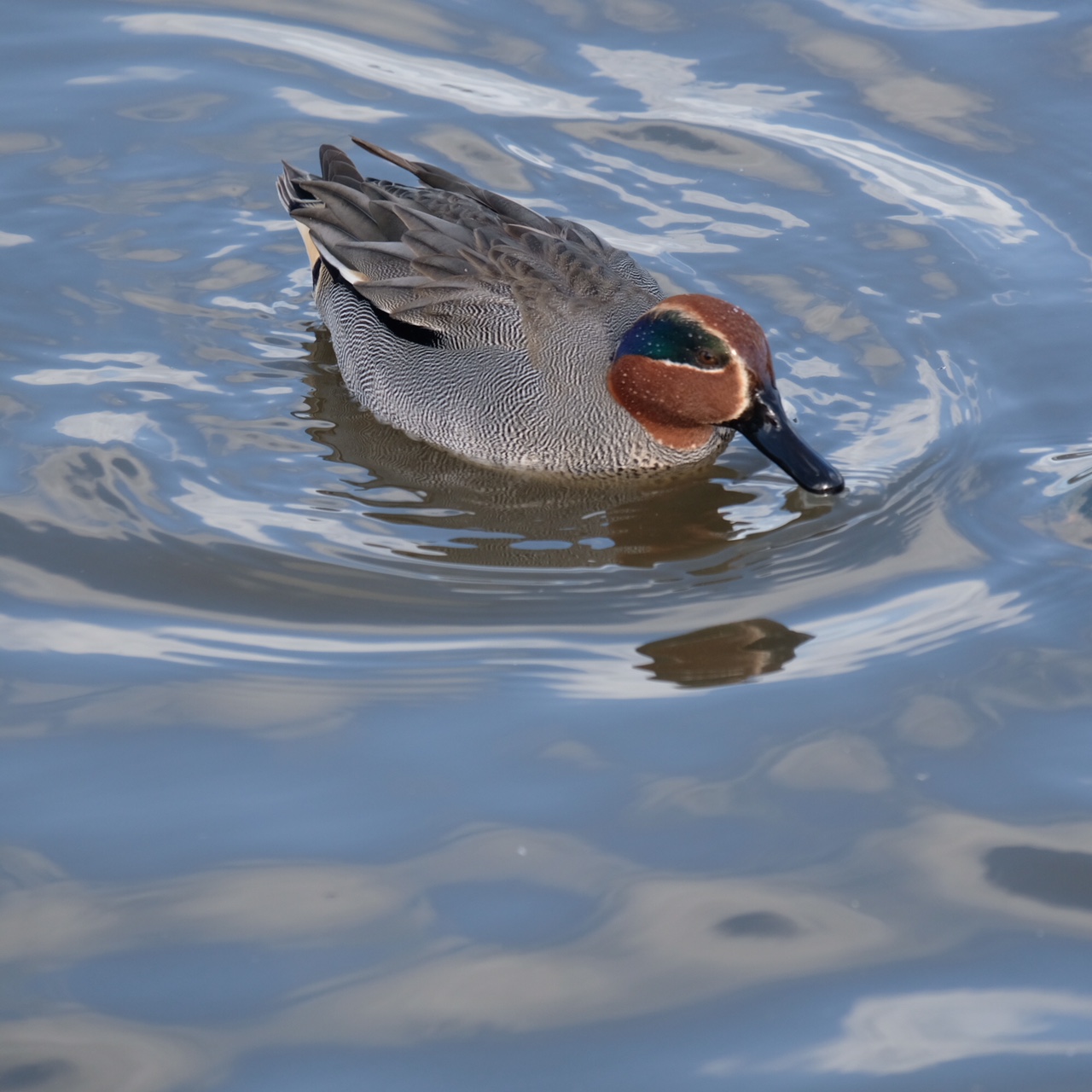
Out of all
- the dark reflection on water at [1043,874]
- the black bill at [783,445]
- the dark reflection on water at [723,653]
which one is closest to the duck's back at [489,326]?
the black bill at [783,445]

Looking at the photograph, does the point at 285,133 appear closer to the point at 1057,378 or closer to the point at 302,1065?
the point at 1057,378

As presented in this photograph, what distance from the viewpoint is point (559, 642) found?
17.3 ft

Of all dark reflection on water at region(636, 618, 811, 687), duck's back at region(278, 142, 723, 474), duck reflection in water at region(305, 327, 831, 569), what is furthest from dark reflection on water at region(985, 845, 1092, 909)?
duck's back at region(278, 142, 723, 474)

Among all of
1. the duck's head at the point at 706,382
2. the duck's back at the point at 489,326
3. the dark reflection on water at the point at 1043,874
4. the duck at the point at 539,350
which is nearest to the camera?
the dark reflection on water at the point at 1043,874

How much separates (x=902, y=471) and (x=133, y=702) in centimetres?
307

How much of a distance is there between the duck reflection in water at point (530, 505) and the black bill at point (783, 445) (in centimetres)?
19

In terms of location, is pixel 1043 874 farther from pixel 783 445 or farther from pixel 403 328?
pixel 403 328

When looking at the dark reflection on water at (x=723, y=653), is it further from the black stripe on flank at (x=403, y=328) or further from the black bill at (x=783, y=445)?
the black stripe on flank at (x=403, y=328)

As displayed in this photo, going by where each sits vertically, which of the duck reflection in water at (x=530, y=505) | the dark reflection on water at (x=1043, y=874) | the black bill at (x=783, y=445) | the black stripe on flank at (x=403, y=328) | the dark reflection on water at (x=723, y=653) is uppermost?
Answer: the black stripe on flank at (x=403, y=328)

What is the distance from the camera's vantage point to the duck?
623 cm

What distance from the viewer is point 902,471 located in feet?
20.7

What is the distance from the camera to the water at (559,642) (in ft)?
12.9

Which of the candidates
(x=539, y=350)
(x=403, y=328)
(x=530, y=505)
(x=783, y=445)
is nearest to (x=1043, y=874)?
(x=783, y=445)

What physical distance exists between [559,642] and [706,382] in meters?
1.48
